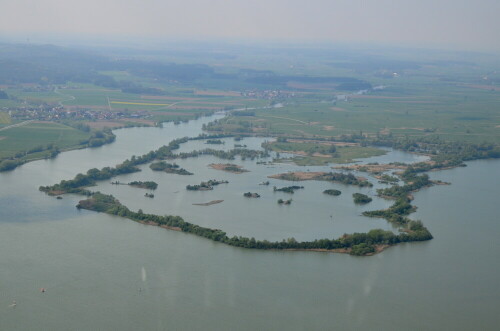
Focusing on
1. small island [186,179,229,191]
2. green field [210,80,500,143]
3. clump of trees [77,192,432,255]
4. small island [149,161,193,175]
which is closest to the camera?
clump of trees [77,192,432,255]

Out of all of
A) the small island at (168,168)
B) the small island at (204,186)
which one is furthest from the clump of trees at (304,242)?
the small island at (168,168)

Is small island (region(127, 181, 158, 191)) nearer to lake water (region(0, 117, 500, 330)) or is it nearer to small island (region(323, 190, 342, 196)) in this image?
lake water (region(0, 117, 500, 330))

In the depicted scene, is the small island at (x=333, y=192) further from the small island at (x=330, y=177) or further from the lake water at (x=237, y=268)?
the small island at (x=330, y=177)

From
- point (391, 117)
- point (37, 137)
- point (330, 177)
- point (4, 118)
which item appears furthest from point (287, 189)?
point (391, 117)

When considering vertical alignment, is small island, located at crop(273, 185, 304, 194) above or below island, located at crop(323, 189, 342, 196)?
above

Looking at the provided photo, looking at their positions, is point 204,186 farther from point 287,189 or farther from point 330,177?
point 330,177

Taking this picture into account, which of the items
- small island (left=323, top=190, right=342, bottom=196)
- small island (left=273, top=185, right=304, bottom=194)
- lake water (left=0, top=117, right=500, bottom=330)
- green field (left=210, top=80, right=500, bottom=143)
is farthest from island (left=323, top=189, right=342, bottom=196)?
green field (left=210, top=80, right=500, bottom=143)
